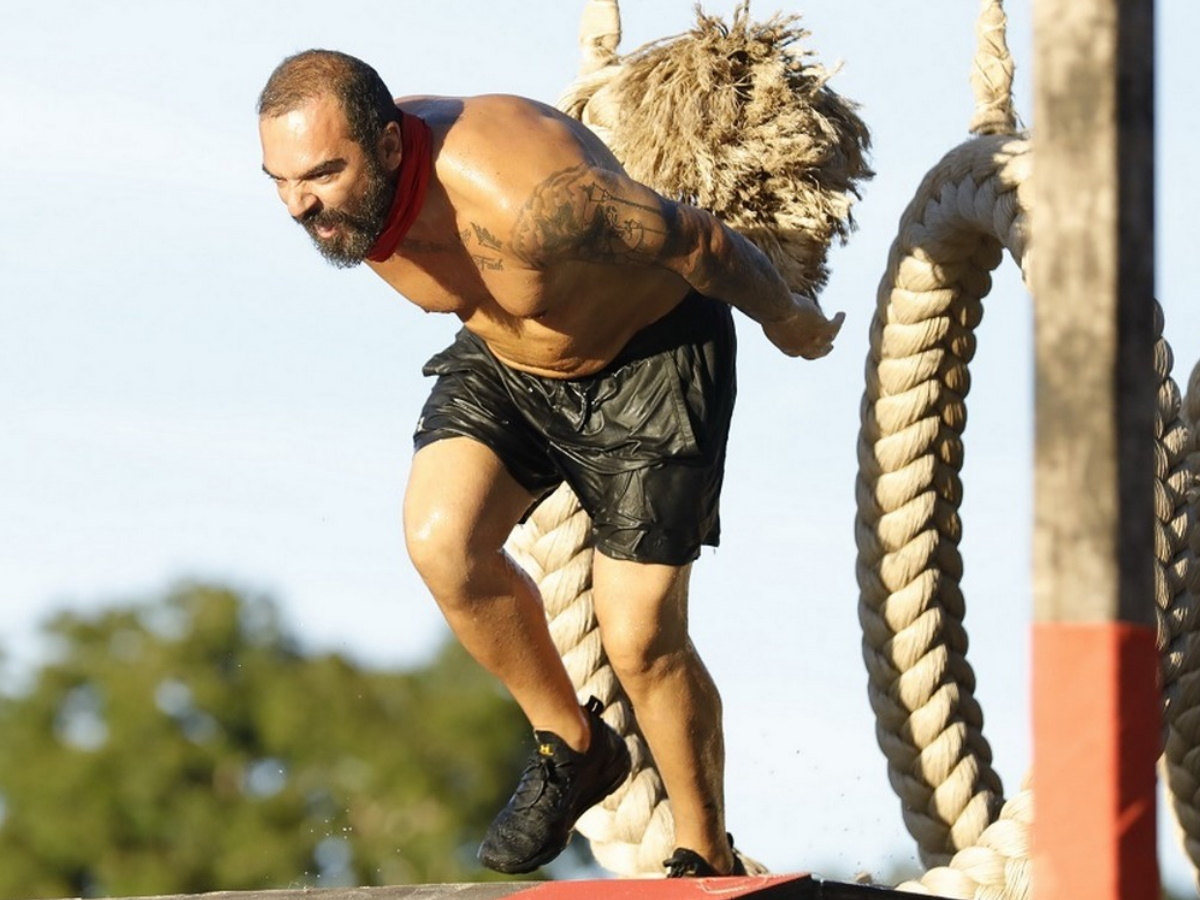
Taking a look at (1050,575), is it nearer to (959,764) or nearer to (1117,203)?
(1117,203)

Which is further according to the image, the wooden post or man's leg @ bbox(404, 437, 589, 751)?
man's leg @ bbox(404, 437, 589, 751)

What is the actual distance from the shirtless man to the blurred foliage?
10.7 metres

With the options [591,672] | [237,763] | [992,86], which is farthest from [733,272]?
[237,763]

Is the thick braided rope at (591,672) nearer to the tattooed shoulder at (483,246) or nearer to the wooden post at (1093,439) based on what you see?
the tattooed shoulder at (483,246)

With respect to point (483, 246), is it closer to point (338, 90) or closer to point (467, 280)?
point (467, 280)

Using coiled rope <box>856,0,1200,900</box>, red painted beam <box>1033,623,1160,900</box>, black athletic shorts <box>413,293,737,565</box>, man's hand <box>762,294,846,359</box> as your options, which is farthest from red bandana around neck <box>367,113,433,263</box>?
red painted beam <box>1033,623,1160,900</box>

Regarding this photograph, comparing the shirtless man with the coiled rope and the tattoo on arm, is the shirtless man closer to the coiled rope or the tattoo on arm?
the tattoo on arm

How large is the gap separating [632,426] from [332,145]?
67 cm

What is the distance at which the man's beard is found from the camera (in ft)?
11.5

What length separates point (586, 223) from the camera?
3455 mm

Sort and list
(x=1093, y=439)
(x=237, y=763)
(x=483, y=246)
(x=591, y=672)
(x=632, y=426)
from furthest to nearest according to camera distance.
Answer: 1. (x=237, y=763)
2. (x=591, y=672)
3. (x=632, y=426)
4. (x=483, y=246)
5. (x=1093, y=439)

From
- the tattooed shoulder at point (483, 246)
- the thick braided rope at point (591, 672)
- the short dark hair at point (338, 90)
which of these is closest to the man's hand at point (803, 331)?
the tattooed shoulder at point (483, 246)

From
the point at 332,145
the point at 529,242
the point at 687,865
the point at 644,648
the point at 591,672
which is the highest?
the point at 332,145

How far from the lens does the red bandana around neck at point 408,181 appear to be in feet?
11.5
